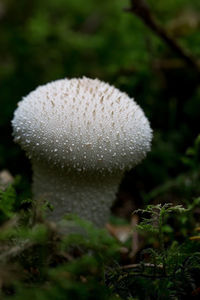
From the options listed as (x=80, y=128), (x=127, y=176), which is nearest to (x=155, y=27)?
(x=127, y=176)

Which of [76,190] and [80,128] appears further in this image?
[76,190]

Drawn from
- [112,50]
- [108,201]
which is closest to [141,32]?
[112,50]

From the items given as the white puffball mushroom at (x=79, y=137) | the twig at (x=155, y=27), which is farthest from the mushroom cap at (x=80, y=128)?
the twig at (x=155, y=27)

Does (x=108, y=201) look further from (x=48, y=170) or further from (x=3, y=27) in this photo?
(x=3, y=27)

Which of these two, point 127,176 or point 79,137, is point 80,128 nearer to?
point 79,137

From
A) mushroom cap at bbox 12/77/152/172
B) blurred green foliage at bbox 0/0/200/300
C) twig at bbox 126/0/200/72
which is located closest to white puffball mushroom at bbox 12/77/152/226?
mushroom cap at bbox 12/77/152/172

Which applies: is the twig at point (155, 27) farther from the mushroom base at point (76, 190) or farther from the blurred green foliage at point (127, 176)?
the mushroom base at point (76, 190)

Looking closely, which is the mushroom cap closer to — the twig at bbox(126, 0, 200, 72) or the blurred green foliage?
the blurred green foliage
